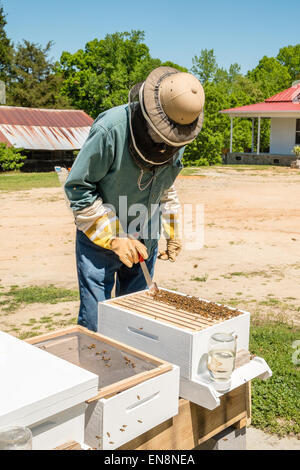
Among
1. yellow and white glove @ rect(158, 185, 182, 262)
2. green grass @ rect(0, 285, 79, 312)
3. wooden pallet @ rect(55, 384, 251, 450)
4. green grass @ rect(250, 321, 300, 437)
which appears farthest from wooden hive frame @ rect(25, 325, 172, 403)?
green grass @ rect(0, 285, 79, 312)

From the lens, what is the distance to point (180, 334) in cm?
230

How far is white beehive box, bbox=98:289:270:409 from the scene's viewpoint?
7.45 ft

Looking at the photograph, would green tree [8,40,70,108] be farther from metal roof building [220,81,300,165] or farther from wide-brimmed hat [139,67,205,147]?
wide-brimmed hat [139,67,205,147]

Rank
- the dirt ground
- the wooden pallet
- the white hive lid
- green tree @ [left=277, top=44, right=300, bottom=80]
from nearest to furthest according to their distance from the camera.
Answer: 1. the white hive lid
2. the wooden pallet
3. the dirt ground
4. green tree @ [left=277, top=44, right=300, bottom=80]

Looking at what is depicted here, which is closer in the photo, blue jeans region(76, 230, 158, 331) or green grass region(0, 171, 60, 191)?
blue jeans region(76, 230, 158, 331)

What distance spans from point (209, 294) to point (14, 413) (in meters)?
5.09

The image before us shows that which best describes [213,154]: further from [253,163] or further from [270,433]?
[270,433]

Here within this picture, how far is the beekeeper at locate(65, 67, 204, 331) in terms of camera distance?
2.70 metres

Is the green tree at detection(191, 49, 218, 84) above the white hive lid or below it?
above

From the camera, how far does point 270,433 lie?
343 centimetres

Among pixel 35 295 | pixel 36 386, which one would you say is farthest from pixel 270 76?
pixel 36 386

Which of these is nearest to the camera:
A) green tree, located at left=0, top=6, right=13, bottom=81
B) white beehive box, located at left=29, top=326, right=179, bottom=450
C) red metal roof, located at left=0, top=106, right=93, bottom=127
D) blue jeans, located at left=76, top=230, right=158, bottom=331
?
white beehive box, located at left=29, top=326, right=179, bottom=450

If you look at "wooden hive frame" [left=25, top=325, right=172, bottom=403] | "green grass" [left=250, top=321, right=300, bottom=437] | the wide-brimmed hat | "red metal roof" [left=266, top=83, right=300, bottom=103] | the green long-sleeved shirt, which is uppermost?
"red metal roof" [left=266, top=83, right=300, bottom=103]
